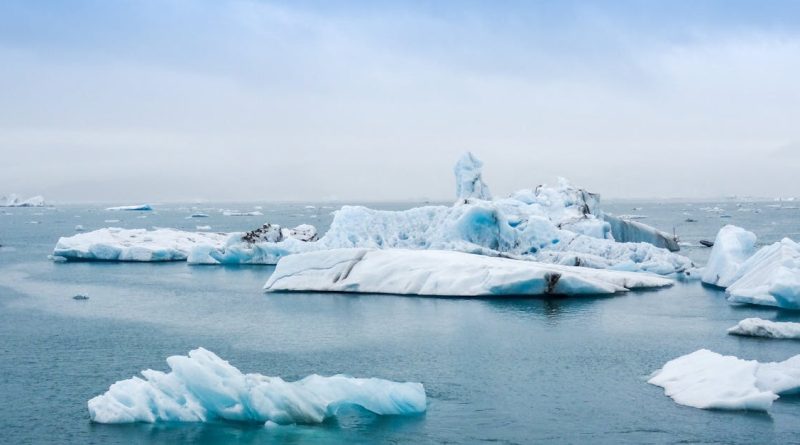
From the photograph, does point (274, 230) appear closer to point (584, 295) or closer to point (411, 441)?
point (584, 295)

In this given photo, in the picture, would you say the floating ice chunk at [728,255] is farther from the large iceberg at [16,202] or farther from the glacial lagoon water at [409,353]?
the large iceberg at [16,202]

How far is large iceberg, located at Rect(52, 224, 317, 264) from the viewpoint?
1339 inches

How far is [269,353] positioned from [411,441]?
6151 millimetres

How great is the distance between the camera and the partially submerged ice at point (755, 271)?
63.7 ft

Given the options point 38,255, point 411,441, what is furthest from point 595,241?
point 38,255

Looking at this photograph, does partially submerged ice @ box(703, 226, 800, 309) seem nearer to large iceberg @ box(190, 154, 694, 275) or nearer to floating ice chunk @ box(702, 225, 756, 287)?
floating ice chunk @ box(702, 225, 756, 287)

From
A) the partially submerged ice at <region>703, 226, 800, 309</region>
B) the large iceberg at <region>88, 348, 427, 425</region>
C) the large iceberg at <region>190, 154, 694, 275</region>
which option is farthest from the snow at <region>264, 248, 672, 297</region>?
the large iceberg at <region>88, 348, 427, 425</region>

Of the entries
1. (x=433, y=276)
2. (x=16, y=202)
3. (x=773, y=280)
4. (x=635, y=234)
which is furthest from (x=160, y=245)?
(x=16, y=202)

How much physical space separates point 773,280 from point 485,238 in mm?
11912

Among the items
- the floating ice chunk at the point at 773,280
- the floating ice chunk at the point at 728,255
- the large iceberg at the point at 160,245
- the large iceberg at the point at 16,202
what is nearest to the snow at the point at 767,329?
the floating ice chunk at the point at 773,280

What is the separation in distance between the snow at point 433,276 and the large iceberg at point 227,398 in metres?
11.6

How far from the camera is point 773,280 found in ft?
65.4

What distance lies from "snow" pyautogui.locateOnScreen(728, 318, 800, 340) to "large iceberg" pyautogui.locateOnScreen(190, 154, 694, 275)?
11.3m

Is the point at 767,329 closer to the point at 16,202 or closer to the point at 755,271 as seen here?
the point at 755,271
